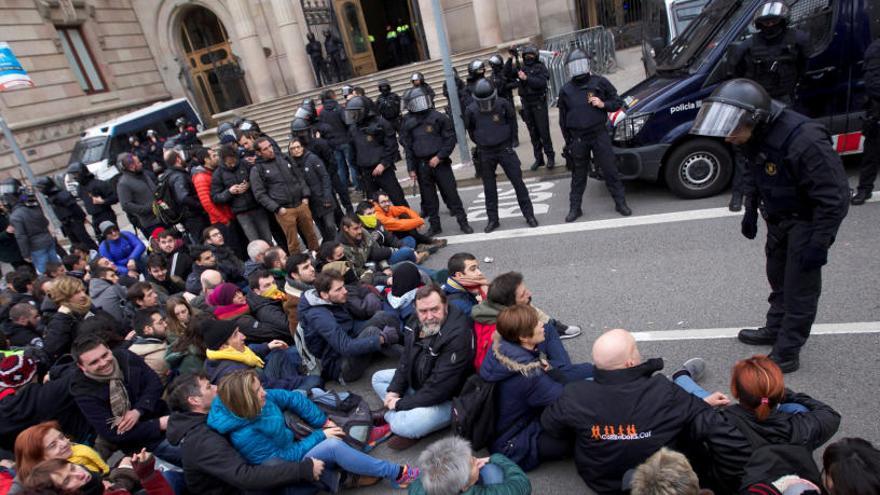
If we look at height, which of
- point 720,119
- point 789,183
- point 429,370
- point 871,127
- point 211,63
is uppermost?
point 211,63

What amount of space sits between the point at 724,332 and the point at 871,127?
3134 mm

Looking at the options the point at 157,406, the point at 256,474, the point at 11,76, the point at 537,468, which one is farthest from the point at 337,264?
the point at 11,76

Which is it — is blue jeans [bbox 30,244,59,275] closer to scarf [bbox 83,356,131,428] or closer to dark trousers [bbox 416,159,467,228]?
dark trousers [bbox 416,159,467,228]

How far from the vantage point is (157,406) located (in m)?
3.76

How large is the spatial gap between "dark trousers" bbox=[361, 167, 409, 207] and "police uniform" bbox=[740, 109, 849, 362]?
5.05 meters

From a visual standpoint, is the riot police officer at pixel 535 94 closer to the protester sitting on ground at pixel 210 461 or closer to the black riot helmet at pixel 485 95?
the black riot helmet at pixel 485 95

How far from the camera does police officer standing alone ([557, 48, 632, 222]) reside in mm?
6145

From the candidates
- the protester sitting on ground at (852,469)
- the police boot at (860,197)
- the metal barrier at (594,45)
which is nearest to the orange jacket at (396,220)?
the police boot at (860,197)

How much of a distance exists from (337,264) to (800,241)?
3501 millimetres

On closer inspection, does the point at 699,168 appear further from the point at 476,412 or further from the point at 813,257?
the point at 476,412

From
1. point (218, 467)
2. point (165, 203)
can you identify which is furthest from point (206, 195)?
point (218, 467)

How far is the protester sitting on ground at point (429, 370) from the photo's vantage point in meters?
3.30

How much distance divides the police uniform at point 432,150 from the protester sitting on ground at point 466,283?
10.3 feet

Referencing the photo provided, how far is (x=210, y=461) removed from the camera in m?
2.80
